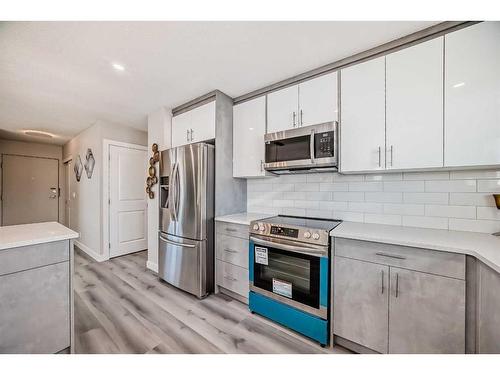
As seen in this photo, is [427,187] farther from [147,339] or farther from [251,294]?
[147,339]

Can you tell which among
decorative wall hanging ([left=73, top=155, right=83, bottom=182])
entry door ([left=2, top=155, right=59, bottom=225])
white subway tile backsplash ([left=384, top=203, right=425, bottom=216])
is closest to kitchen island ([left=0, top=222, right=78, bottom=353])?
white subway tile backsplash ([left=384, top=203, right=425, bottom=216])

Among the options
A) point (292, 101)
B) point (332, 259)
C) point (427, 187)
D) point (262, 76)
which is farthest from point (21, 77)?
point (427, 187)

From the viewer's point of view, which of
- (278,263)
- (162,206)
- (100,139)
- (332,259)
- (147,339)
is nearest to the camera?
(332,259)

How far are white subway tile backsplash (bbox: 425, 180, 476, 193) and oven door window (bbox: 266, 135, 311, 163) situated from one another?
982mm

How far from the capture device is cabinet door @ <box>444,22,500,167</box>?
1.28 m

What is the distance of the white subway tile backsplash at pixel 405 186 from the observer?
171 centimetres

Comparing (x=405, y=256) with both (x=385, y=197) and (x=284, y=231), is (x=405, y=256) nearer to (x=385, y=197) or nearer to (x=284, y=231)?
(x=385, y=197)

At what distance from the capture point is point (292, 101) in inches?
82.4

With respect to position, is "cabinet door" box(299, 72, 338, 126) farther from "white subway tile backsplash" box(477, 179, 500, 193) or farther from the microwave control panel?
"white subway tile backsplash" box(477, 179, 500, 193)

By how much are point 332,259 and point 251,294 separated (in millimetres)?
891

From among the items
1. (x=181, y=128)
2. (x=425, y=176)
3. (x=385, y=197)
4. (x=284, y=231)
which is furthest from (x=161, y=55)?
(x=425, y=176)

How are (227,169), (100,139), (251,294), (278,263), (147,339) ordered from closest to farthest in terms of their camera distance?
(147,339) → (278,263) → (251,294) → (227,169) → (100,139)

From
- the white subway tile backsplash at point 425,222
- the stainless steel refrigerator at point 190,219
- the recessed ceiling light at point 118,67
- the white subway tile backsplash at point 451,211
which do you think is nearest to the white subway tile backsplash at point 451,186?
the white subway tile backsplash at point 451,211

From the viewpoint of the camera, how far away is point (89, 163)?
12.4 feet
